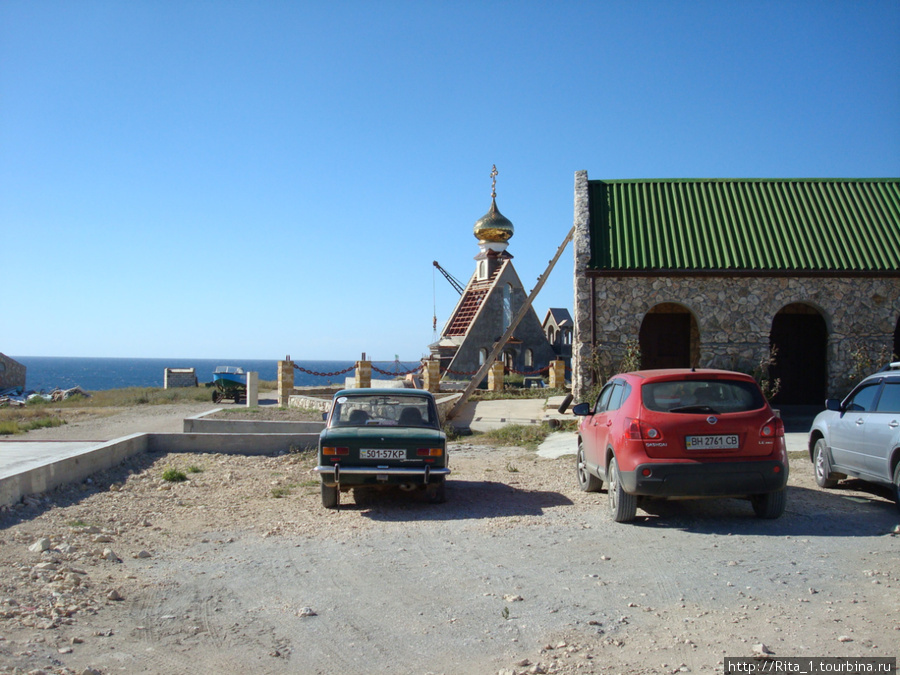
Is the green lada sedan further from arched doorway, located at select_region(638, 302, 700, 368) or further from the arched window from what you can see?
the arched window

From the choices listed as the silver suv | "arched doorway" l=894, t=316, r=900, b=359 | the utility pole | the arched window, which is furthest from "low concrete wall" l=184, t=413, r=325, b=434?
the arched window

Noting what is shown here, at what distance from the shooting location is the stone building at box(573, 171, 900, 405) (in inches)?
648

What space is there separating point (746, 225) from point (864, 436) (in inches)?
386

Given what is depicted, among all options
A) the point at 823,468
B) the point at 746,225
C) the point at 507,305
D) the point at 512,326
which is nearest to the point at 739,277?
the point at 746,225

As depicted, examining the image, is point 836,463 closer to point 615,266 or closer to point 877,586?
point 877,586

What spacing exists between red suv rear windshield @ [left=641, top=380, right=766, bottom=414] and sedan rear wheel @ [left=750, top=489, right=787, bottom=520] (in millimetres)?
964

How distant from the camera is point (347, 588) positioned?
19.4 feet

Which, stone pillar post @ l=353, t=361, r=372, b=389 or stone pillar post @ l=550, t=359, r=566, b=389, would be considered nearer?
stone pillar post @ l=353, t=361, r=372, b=389

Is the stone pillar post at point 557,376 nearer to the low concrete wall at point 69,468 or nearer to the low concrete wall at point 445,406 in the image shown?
the low concrete wall at point 445,406

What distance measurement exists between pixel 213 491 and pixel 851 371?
1350 centimetres

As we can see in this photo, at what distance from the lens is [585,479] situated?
10.1 meters

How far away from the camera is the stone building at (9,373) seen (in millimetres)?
44812

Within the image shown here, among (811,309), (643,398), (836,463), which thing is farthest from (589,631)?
(811,309)

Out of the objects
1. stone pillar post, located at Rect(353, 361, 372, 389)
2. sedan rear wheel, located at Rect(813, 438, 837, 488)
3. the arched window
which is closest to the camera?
sedan rear wheel, located at Rect(813, 438, 837, 488)
